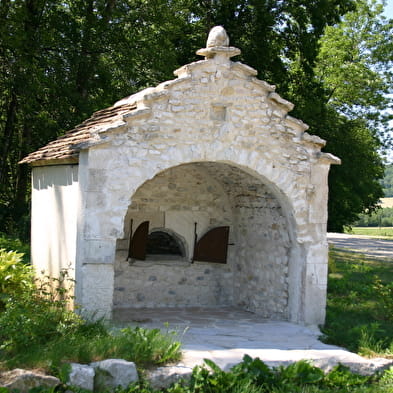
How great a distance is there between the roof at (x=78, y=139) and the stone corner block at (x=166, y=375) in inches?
117

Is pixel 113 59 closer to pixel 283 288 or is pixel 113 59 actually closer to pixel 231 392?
pixel 283 288

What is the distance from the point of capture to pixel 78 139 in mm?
7633

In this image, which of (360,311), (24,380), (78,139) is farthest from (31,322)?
(360,311)

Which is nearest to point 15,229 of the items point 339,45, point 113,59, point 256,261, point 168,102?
point 113,59

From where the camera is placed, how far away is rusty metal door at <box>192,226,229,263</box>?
951 cm

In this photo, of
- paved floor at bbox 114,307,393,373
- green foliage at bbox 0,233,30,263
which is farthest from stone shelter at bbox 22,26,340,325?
green foliage at bbox 0,233,30,263

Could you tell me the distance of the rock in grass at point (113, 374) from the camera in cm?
517

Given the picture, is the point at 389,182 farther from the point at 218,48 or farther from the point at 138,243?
the point at 218,48

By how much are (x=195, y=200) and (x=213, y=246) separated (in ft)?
2.93

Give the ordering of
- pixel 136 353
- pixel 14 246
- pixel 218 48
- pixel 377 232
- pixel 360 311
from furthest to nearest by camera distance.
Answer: pixel 377 232
pixel 14 246
pixel 360 311
pixel 218 48
pixel 136 353

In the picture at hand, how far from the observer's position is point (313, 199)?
26.4ft

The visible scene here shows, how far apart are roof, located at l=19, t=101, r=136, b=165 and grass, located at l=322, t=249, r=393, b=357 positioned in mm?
4162

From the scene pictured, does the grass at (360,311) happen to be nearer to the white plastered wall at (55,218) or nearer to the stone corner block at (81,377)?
the stone corner block at (81,377)

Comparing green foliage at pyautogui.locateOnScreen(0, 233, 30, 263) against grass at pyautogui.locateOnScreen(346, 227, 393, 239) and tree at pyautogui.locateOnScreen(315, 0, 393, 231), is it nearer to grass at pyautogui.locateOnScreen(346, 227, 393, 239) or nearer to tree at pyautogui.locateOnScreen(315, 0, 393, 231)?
tree at pyautogui.locateOnScreen(315, 0, 393, 231)
